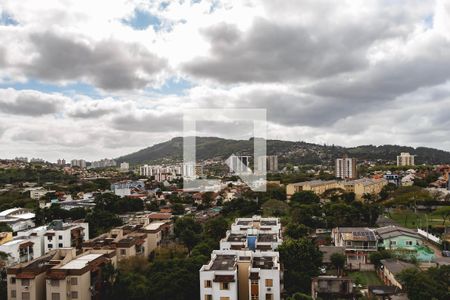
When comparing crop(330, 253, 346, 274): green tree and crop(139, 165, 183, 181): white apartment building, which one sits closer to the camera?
crop(330, 253, 346, 274): green tree

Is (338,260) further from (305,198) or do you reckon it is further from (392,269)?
(305,198)

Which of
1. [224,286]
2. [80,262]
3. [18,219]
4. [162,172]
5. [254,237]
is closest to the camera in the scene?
[224,286]

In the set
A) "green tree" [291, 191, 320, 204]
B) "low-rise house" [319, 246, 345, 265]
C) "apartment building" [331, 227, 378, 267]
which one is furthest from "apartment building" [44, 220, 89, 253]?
"green tree" [291, 191, 320, 204]

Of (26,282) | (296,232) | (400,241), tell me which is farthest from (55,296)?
(400,241)

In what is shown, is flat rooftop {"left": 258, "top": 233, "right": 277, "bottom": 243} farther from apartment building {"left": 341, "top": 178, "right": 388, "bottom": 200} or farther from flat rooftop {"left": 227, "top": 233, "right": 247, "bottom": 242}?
apartment building {"left": 341, "top": 178, "right": 388, "bottom": 200}

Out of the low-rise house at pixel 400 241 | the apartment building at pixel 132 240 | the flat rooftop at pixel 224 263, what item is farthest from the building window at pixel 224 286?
the low-rise house at pixel 400 241

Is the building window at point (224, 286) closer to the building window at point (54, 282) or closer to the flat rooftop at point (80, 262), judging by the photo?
the flat rooftop at point (80, 262)
